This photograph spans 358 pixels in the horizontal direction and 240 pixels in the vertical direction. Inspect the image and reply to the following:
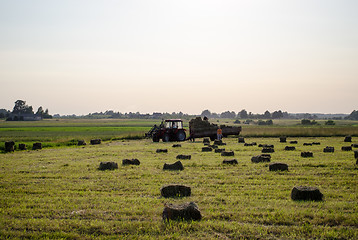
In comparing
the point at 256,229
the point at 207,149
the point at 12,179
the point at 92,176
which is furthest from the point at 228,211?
the point at 207,149

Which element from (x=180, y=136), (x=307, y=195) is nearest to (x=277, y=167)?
(x=307, y=195)

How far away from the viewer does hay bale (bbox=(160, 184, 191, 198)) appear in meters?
9.62

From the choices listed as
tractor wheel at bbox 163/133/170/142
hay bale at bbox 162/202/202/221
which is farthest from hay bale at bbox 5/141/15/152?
hay bale at bbox 162/202/202/221

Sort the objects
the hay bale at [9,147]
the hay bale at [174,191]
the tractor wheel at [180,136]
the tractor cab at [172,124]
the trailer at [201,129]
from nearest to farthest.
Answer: the hay bale at [174,191] < the hay bale at [9,147] < the tractor wheel at [180,136] < the tractor cab at [172,124] < the trailer at [201,129]

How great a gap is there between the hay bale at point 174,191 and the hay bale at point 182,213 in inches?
84.8

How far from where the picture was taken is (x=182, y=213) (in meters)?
7.36

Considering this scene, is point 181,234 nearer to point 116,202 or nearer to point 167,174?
point 116,202

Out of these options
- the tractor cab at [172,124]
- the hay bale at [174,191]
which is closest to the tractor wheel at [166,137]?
the tractor cab at [172,124]

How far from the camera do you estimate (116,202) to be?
901 cm

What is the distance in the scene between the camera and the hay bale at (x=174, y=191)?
962 centimetres

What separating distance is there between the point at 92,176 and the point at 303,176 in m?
7.68

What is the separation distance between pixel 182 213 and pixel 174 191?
2.32 m

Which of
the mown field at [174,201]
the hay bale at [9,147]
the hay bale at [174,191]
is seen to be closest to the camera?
the mown field at [174,201]

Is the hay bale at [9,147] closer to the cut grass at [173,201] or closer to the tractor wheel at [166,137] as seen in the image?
the cut grass at [173,201]
